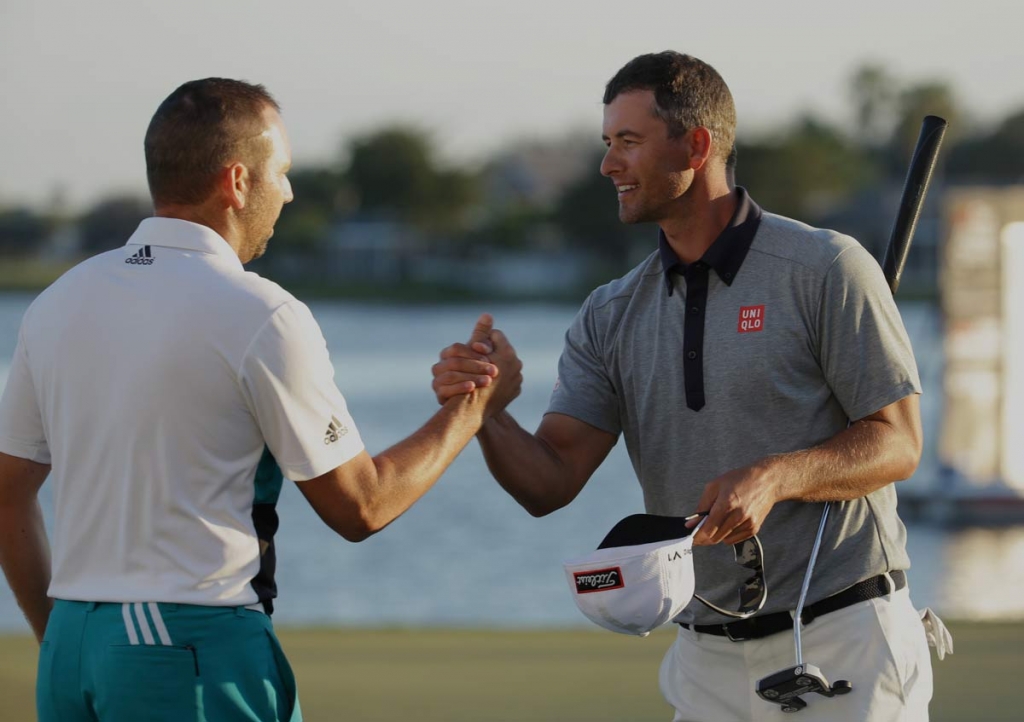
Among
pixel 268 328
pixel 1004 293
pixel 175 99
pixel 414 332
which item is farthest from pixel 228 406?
pixel 414 332

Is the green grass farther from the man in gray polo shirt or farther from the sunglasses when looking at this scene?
the sunglasses

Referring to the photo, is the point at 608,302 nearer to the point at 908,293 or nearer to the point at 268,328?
the point at 268,328

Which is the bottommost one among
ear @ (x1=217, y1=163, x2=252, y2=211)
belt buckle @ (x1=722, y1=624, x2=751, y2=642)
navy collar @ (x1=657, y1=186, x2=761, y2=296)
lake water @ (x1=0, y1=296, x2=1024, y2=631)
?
lake water @ (x1=0, y1=296, x2=1024, y2=631)

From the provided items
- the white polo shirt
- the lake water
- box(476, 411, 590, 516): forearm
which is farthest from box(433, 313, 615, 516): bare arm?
the lake water

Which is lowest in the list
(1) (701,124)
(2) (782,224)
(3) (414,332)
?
(3) (414,332)

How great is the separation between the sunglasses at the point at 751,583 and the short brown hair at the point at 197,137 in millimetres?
988

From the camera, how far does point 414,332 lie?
55531 millimetres

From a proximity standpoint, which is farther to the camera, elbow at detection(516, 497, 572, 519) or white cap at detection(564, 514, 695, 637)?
elbow at detection(516, 497, 572, 519)

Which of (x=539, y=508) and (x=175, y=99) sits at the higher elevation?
(x=175, y=99)

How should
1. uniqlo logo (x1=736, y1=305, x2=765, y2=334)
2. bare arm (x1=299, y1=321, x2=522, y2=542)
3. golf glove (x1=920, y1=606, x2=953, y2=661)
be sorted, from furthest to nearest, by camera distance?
golf glove (x1=920, y1=606, x2=953, y2=661) → uniqlo logo (x1=736, y1=305, x2=765, y2=334) → bare arm (x1=299, y1=321, x2=522, y2=542)

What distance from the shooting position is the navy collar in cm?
287

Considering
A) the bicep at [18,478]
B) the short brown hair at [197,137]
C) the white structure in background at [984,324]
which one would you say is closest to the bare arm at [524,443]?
the short brown hair at [197,137]

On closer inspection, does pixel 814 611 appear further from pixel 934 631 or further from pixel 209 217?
pixel 209 217

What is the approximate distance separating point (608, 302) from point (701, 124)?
0.39 m
